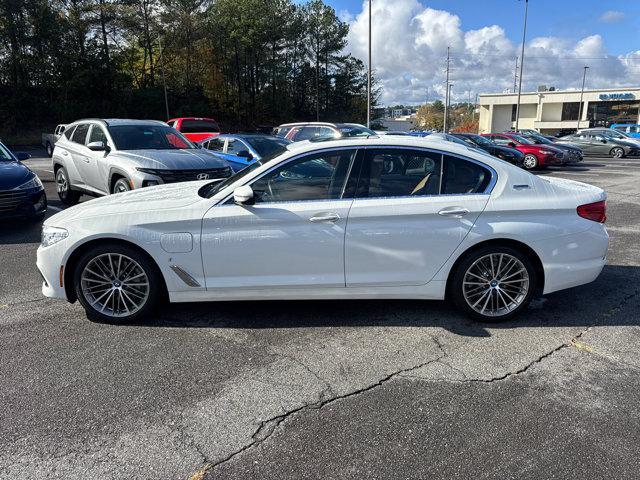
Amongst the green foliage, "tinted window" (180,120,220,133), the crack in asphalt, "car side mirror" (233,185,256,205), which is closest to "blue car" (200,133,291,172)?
"car side mirror" (233,185,256,205)

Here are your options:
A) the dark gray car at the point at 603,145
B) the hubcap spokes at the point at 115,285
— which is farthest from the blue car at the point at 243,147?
the dark gray car at the point at 603,145

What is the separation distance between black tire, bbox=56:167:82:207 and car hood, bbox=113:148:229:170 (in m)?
2.21

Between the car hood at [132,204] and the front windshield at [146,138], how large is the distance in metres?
4.38

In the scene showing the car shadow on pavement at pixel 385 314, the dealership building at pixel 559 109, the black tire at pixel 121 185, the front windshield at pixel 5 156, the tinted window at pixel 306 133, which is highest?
the dealership building at pixel 559 109

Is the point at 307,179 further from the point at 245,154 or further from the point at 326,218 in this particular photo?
the point at 245,154

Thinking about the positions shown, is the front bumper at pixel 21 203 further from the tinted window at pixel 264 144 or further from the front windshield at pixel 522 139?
the front windshield at pixel 522 139

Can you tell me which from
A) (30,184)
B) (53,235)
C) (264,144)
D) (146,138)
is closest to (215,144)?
(264,144)

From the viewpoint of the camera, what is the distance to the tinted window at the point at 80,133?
9.22m

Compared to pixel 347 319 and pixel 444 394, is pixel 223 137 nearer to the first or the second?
pixel 347 319

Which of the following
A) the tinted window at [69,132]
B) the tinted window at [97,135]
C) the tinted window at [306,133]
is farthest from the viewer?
the tinted window at [306,133]

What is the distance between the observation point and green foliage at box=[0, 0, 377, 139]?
Result: 122ft

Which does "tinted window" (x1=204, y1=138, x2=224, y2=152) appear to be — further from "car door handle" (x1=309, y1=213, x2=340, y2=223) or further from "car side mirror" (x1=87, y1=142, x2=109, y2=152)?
"car door handle" (x1=309, y1=213, x2=340, y2=223)

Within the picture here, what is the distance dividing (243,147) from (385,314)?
25.1 ft

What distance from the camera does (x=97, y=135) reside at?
29.1ft
